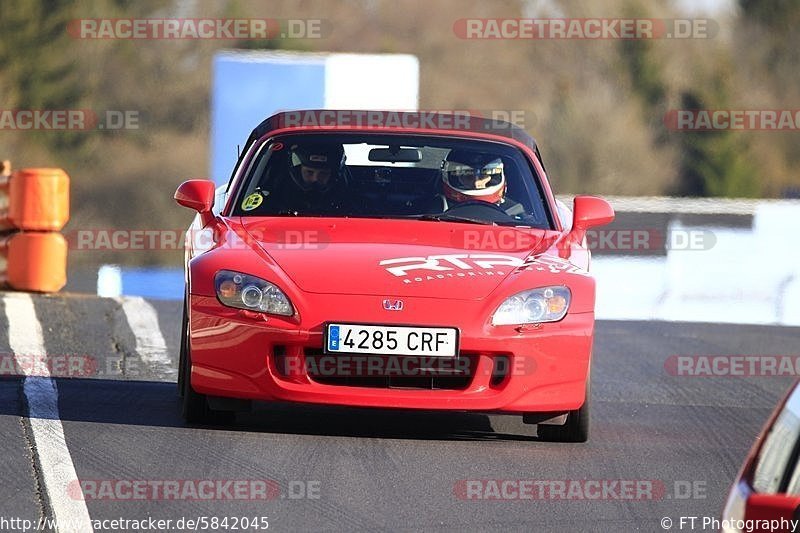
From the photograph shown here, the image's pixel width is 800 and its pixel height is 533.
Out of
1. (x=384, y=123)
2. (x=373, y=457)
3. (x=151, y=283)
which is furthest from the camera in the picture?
(x=151, y=283)

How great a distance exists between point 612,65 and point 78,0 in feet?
83.1

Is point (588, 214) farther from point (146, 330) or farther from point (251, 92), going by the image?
point (251, 92)

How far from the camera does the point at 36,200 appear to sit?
42.8ft

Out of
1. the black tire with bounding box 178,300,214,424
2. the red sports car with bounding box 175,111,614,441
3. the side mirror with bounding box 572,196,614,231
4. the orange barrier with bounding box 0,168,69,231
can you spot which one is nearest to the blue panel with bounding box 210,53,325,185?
the orange barrier with bounding box 0,168,69,231

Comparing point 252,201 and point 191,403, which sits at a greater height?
point 252,201

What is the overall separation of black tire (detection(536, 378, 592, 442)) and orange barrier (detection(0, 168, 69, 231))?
252 inches

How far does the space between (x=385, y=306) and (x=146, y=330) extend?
14.6 feet

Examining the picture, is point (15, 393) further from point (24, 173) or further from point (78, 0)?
point (78, 0)

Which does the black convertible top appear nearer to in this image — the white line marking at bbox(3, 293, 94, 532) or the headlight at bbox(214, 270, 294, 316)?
the headlight at bbox(214, 270, 294, 316)

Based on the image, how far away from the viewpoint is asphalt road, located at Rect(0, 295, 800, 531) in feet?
19.5

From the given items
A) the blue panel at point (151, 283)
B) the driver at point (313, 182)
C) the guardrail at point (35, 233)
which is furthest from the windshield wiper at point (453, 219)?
the blue panel at point (151, 283)

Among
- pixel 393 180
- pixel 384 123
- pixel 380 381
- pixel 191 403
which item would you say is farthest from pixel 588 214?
pixel 191 403

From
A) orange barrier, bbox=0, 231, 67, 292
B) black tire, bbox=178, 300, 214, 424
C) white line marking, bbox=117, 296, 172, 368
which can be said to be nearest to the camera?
black tire, bbox=178, 300, 214, 424

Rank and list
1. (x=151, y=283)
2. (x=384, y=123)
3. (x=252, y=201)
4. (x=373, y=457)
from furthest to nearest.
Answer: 1. (x=151, y=283)
2. (x=384, y=123)
3. (x=252, y=201)
4. (x=373, y=457)
